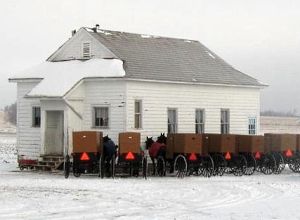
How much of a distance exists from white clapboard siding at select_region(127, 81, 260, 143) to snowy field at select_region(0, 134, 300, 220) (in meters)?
5.50

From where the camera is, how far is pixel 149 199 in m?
20.1

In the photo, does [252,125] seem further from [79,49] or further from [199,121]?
[79,49]

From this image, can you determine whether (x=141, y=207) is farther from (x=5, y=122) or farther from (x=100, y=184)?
(x=5, y=122)

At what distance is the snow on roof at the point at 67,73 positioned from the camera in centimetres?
3244

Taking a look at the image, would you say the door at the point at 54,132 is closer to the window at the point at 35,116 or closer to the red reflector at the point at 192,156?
the window at the point at 35,116

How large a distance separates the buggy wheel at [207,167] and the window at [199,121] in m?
4.96

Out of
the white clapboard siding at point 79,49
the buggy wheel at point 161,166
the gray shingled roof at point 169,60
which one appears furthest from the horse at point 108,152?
the white clapboard siding at point 79,49

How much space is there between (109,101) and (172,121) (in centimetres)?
362

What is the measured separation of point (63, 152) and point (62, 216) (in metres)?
17.1

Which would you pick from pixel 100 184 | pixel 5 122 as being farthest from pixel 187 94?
pixel 5 122

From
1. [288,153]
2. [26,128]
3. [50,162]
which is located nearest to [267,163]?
[288,153]

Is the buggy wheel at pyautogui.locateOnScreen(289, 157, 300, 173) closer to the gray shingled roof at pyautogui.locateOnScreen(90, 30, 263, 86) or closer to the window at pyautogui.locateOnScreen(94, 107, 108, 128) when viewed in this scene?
the gray shingled roof at pyautogui.locateOnScreen(90, 30, 263, 86)

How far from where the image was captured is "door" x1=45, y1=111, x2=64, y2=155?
33.6 meters

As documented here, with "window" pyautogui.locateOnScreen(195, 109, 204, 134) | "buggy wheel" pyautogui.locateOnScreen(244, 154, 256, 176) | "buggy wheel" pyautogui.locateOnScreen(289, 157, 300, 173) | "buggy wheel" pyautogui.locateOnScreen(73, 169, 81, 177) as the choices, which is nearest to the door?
"buggy wheel" pyautogui.locateOnScreen(73, 169, 81, 177)
